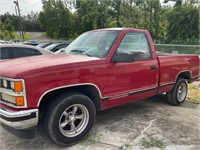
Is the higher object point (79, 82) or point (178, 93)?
point (79, 82)

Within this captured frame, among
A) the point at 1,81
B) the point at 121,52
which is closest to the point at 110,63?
the point at 121,52

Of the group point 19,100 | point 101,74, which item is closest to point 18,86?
point 19,100

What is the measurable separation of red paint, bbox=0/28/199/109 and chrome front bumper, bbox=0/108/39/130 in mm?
107

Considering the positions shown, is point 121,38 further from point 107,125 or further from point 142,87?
point 107,125

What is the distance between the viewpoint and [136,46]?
4.58 meters

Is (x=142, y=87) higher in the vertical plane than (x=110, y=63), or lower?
lower

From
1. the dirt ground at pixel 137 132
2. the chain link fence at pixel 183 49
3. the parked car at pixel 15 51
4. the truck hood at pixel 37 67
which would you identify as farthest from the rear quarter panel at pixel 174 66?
the chain link fence at pixel 183 49

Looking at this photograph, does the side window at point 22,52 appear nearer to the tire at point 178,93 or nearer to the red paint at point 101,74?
the red paint at point 101,74

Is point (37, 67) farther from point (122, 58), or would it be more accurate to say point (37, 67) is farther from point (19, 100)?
point (122, 58)

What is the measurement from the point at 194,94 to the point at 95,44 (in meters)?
4.29

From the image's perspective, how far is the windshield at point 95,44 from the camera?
4.05 metres

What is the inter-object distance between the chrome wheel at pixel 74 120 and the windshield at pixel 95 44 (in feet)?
3.25

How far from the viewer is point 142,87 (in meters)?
4.51

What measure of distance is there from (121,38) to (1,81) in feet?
7.13
